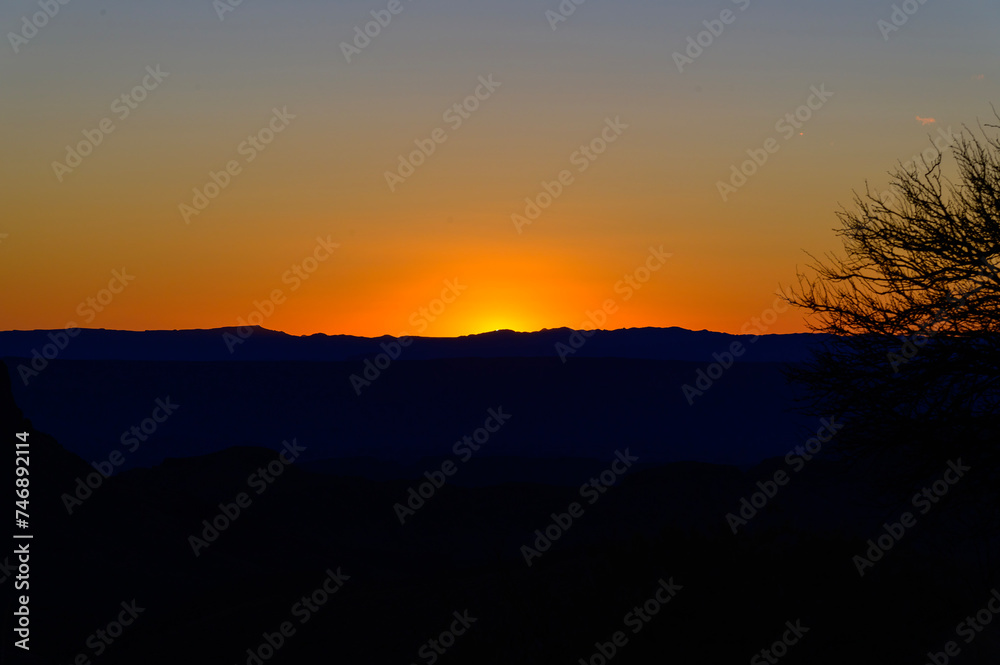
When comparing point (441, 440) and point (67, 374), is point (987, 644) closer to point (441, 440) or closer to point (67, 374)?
point (441, 440)

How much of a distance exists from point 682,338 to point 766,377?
7214cm

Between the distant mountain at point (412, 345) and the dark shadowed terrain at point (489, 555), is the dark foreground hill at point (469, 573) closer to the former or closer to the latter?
the dark shadowed terrain at point (489, 555)

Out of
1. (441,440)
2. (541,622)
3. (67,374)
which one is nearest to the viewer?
(541,622)

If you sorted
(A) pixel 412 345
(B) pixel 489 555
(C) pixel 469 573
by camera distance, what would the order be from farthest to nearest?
(A) pixel 412 345 → (B) pixel 489 555 → (C) pixel 469 573

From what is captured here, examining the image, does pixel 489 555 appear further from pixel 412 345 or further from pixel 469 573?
pixel 412 345

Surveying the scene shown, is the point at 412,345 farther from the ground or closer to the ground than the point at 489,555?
farther from the ground

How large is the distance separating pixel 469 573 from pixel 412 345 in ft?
525

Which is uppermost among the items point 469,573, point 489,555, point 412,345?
point 412,345

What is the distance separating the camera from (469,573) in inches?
875

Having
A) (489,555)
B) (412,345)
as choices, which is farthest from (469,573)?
(412,345)

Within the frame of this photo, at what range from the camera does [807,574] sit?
12.5 meters

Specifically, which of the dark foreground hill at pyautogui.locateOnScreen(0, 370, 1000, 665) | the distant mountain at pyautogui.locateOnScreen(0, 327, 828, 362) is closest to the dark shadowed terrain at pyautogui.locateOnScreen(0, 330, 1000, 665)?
the dark foreground hill at pyautogui.locateOnScreen(0, 370, 1000, 665)

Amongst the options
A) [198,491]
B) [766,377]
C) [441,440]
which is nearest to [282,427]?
[441,440]

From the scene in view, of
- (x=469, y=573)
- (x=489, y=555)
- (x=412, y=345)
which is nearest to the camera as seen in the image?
(x=469, y=573)
